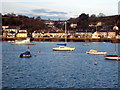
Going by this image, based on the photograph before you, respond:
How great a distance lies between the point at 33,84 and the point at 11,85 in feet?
7.46

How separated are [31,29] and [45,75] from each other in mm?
145465

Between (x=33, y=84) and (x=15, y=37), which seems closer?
(x=33, y=84)

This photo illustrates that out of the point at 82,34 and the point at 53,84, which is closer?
the point at 53,84

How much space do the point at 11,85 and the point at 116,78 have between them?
12568mm

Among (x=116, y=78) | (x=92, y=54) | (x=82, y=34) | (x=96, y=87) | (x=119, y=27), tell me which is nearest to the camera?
(x=96, y=87)

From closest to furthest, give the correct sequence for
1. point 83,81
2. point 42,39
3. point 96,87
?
point 96,87 → point 83,81 → point 42,39

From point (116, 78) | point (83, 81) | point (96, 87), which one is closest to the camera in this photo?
point (96, 87)

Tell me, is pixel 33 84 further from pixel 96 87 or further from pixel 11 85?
pixel 96 87

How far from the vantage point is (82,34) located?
554 feet

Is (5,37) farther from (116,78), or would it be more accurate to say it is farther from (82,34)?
(116,78)

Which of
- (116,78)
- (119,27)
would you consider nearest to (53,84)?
(116,78)

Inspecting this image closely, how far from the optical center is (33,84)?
1151 inches

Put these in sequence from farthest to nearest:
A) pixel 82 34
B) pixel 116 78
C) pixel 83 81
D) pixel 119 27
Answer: pixel 119 27
pixel 82 34
pixel 116 78
pixel 83 81

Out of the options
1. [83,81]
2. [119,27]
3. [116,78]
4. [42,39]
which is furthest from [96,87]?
[119,27]
